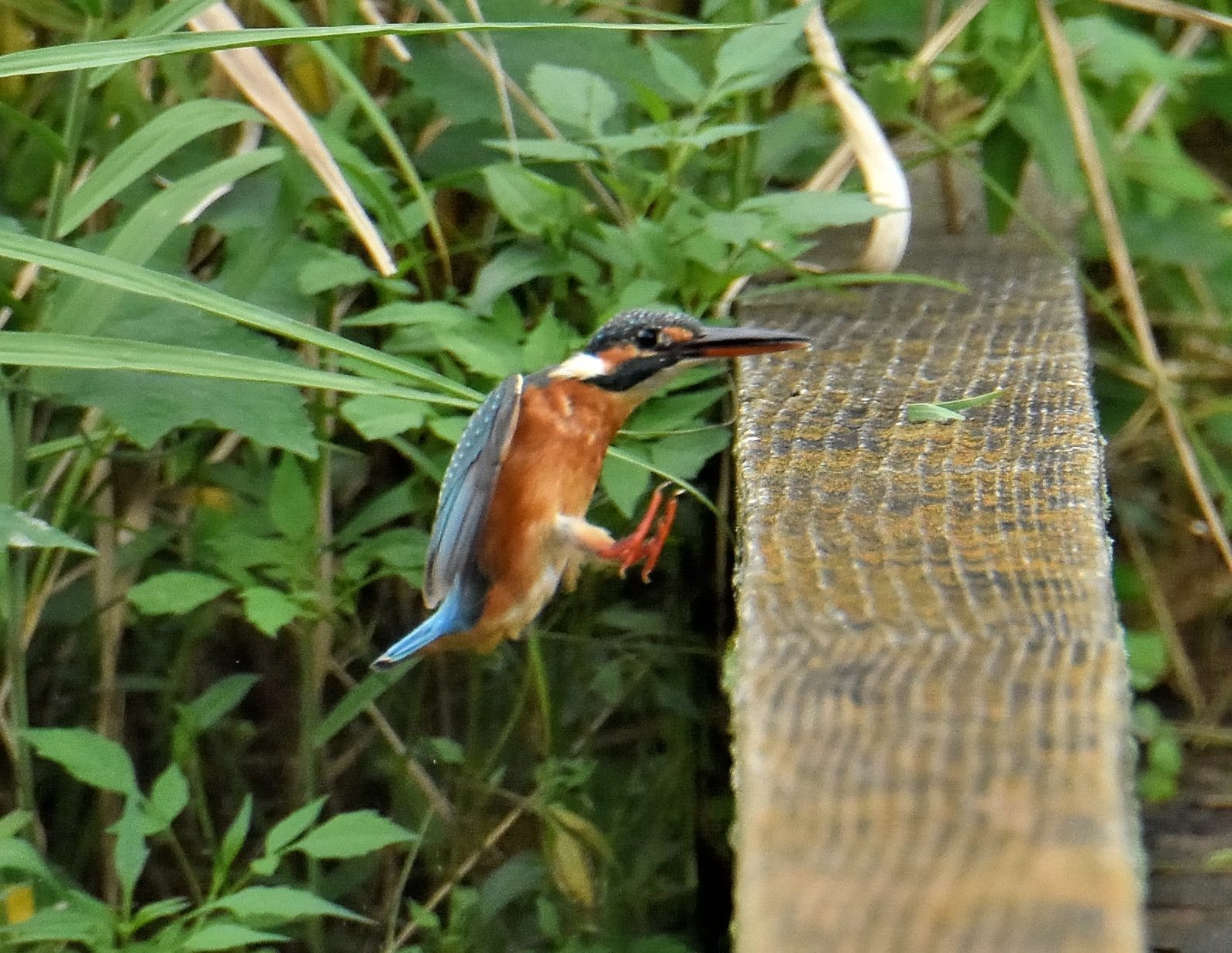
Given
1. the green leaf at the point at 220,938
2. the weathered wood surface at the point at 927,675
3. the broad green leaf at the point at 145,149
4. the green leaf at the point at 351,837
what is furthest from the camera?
the broad green leaf at the point at 145,149

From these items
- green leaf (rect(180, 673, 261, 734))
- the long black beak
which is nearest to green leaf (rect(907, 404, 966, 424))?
the long black beak

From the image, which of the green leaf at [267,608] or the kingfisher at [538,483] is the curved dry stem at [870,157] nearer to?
the kingfisher at [538,483]

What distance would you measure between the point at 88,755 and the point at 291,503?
41 centimetres

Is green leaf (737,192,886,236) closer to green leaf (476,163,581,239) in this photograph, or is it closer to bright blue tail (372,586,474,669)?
green leaf (476,163,581,239)

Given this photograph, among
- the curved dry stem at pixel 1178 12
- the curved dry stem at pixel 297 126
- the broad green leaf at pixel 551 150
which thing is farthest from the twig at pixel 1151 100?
the curved dry stem at pixel 297 126

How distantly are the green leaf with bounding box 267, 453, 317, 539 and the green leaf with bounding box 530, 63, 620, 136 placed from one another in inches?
22.4

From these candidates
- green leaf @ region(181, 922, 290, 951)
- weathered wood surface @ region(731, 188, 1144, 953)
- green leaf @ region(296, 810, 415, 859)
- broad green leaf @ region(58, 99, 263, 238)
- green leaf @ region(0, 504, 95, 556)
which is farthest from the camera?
broad green leaf @ region(58, 99, 263, 238)

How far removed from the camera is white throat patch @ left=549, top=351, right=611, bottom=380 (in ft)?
6.66

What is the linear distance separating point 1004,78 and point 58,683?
168cm

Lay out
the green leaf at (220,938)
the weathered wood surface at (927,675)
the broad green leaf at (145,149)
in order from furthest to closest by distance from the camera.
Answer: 1. the broad green leaf at (145,149)
2. the green leaf at (220,938)
3. the weathered wood surface at (927,675)

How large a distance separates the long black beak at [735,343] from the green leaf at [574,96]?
35 cm

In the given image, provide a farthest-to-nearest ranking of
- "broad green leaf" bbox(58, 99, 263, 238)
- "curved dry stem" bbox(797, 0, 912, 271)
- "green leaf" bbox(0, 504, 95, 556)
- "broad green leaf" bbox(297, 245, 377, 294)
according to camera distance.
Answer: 1. "curved dry stem" bbox(797, 0, 912, 271)
2. "broad green leaf" bbox(297, 245, 377, 294)
3. "broad green leaf" bbox(58, 99, 263, 238)
4. "green leaf" bbox(0, 504, 95, 556)

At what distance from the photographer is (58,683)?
2.54 metres

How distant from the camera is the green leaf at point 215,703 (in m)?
2.25
